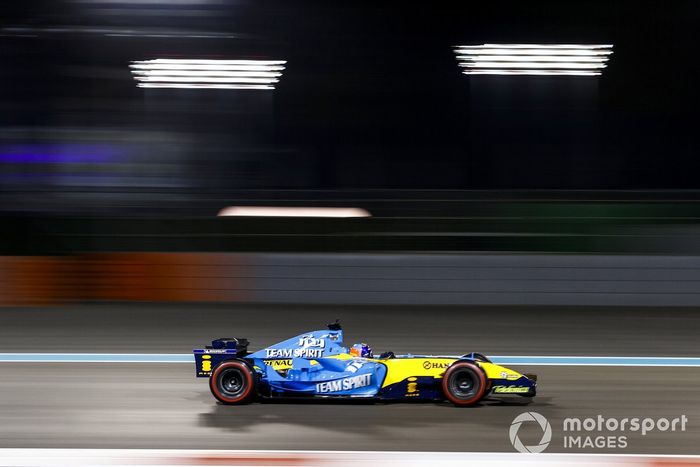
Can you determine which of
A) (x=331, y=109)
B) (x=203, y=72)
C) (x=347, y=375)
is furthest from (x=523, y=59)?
(x=347, y=375)

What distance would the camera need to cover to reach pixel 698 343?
25.2 ft

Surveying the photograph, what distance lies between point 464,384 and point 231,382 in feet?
4.13

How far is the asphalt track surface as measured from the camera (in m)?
4.32

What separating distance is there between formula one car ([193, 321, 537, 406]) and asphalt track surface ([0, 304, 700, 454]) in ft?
0.32

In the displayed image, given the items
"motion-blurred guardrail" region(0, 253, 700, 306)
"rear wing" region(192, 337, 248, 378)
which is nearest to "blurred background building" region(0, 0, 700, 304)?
"motion-blurred guardrail" region(0, 253, 700, 306)

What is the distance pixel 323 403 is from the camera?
4.96m

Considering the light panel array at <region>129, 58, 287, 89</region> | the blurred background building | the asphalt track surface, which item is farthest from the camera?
the light panel array at <region>129, 58, 287, 89</region>

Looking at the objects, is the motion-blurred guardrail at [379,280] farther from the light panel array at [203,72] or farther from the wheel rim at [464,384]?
the wheel rim at [464,384]

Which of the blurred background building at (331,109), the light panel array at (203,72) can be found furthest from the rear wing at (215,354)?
the light panel array at (203,72)

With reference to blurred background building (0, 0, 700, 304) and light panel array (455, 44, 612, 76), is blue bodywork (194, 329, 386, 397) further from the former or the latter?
light panel array (455, 44, 612, 76)

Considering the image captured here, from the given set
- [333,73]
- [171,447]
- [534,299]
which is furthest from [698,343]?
[333,73]

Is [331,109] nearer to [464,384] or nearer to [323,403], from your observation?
[323,403]

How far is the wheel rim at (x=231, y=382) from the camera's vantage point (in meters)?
4.86

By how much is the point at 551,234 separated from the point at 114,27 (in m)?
6.52
